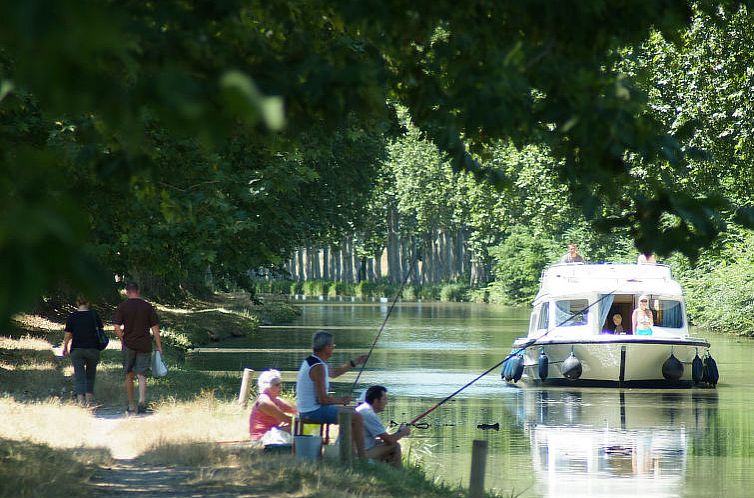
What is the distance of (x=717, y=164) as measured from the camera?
98.6 ft

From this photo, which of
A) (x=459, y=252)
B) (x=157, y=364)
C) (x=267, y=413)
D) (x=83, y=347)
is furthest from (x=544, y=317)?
(x=459, y=252)

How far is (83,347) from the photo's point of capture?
18781 mm

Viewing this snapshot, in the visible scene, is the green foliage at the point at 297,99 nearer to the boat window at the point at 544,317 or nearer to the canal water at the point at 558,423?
the canal water at the point at 558,423

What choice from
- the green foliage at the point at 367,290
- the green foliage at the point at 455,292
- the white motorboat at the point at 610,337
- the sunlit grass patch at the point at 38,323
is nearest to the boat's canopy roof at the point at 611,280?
the white motorboat at the point at 610,337

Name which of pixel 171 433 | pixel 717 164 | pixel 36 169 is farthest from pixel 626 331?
pixel 36 169

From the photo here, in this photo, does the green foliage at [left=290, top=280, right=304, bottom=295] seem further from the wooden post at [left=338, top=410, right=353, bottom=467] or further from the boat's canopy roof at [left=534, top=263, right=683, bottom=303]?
the wooden post at [left=338, top=410, right=353, bottom=467]

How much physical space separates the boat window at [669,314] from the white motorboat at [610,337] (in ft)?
0.07

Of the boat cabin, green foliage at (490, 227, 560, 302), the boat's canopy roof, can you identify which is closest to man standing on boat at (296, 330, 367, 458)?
the boat cabin

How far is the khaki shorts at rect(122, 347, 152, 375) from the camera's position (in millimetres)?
18734

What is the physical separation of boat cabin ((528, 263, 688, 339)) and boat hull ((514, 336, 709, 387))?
0.72m

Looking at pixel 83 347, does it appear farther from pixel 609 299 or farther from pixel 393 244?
pixel 393 244

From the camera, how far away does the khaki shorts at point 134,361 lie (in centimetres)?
1873

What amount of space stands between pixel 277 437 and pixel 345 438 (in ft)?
4.50

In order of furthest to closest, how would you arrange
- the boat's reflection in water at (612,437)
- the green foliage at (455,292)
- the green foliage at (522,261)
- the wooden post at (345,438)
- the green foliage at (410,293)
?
the green foliage at (410,293)
the green foliage at (455,292)
the green foliage at (522,261)
the boat's reflection in water at (612,437)
the wooden post at (345,438)
